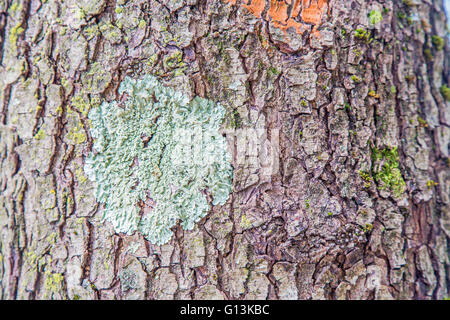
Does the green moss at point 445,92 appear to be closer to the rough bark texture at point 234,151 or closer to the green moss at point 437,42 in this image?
the green moss at point 437,42

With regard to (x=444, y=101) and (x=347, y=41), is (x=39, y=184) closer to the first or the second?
(x=347, y=41)

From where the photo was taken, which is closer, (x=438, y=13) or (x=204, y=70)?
(x=204, y=70)

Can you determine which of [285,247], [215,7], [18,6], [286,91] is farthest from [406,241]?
[18,6]

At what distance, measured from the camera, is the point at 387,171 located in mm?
1315

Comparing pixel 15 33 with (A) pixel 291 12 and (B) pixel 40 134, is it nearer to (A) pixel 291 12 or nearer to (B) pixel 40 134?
(B) pixel 40 134

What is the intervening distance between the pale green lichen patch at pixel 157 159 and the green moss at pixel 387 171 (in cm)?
62

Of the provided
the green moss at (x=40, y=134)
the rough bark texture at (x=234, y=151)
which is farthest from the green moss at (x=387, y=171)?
the green moss at (x=40, y=134)

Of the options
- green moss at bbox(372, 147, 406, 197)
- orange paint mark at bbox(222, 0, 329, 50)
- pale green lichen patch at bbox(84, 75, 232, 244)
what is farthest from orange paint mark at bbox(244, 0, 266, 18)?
green moss at bbox(372, 147, 406, 197)

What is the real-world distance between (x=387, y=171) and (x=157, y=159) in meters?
0.95

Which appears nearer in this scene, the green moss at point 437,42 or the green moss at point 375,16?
the green moss at point 375,16

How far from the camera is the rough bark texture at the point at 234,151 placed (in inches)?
47.4
